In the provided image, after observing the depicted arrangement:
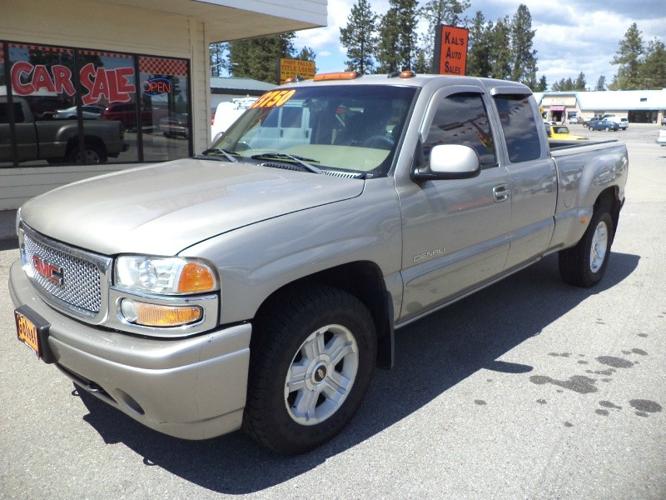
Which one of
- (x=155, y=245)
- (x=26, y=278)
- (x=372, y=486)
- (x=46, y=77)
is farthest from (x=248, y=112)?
(x=46, y=77)

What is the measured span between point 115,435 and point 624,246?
6.95 m

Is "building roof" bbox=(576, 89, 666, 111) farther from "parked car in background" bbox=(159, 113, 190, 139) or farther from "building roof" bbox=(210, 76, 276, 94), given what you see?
"parked car in background" bbox=(159, 113, 190, 139)

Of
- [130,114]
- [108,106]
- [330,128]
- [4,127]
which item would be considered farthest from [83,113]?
[330,128]

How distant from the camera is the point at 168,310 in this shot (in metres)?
2.33

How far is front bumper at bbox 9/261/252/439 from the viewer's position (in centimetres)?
231

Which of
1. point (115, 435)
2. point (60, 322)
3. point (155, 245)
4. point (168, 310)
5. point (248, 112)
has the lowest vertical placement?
point (115, 435)

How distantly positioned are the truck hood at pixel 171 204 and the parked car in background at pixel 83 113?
710 centimetres

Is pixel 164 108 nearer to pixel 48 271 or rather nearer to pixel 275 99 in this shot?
pixel 275 99

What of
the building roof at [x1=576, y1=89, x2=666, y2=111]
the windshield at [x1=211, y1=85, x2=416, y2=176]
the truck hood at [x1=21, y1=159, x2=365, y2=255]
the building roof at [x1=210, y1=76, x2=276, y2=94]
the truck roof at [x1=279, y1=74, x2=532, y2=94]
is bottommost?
the truck hood at [x1=21, y1=159, x2=365, y2=255]

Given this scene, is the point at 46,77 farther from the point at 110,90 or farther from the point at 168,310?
the point at 168,310

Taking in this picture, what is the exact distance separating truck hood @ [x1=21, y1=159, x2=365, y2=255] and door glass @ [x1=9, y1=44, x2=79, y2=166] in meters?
6.92

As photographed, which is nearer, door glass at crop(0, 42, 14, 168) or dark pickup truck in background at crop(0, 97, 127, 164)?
door glass at crop(0, 42, 14, 168)

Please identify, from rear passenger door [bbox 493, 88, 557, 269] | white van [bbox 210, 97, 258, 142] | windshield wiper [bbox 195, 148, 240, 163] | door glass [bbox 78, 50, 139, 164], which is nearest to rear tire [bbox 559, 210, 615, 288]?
rear passenger door [bbox 493, 88, 557, 269]

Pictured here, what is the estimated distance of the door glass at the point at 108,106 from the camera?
9.91m
